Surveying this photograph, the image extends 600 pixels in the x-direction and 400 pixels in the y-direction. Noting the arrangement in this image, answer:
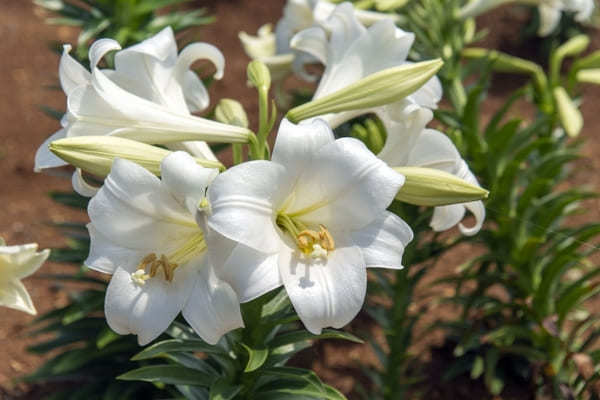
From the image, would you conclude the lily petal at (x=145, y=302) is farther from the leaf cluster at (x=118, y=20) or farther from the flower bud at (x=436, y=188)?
the leaf cluster at (x=118, y=20)

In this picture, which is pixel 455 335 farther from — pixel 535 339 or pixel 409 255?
pixel 409 255

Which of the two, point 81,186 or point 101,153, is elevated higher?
point 101,153

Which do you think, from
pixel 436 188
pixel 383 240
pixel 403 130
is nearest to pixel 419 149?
pixel 403 130

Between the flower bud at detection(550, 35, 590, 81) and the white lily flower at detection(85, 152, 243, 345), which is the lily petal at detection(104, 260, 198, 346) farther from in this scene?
the flower bud at detection(550, 35, 590, 81)

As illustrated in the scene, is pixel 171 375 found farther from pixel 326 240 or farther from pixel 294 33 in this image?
pixel 294 33

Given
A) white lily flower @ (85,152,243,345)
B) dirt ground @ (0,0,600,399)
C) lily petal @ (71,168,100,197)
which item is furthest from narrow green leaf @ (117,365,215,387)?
dirt ground @ (0,0,600,399)

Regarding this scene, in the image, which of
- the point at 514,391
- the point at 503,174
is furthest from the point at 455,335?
the point at 503,174

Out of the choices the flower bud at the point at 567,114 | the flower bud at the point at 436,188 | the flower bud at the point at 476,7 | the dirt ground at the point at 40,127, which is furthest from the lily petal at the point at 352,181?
the dirt ground at the point at 40,127
